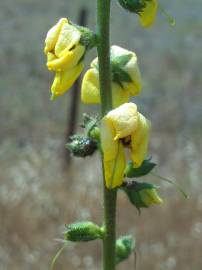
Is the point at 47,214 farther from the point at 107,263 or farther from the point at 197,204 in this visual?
the point at 107,263

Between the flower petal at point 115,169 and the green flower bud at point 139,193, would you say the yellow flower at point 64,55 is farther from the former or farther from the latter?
the green flower bud at point 139,193

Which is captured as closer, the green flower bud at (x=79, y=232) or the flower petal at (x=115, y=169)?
the flower petal at (x=115, y=169)

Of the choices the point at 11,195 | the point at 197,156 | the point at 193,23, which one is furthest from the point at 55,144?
the point at 193,23

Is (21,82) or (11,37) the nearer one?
(21,82)

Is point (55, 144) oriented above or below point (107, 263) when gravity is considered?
below

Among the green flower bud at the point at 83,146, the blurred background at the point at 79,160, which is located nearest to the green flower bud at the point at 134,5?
the blurred background at the point at 79,160

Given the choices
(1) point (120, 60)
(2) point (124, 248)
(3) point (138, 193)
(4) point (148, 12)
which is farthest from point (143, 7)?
(2) point (124, 248)

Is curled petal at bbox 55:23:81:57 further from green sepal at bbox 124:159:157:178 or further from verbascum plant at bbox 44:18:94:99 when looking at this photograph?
green sepal at bbox 124:159:157:178
